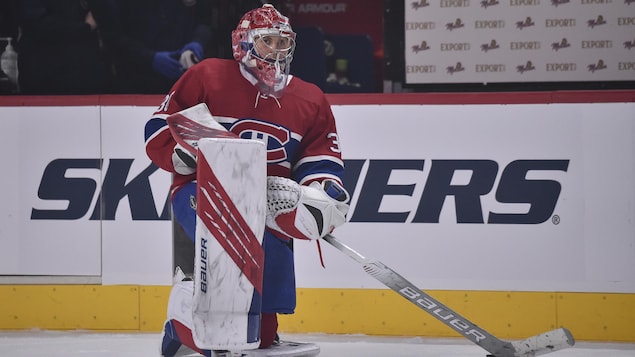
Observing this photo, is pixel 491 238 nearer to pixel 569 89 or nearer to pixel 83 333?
pixel 569 89

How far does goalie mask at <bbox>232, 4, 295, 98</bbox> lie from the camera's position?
3488 millimetres


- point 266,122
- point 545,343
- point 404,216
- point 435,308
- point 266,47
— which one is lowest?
point 545,343

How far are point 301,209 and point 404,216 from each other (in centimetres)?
106

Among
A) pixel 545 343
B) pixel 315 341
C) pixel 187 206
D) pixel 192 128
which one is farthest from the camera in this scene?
pixel 315 341

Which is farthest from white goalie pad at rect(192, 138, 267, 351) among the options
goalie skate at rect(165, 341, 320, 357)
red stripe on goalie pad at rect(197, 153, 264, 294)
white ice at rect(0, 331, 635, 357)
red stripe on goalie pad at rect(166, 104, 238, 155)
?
white ice at rect(0, 331, 635, 357)

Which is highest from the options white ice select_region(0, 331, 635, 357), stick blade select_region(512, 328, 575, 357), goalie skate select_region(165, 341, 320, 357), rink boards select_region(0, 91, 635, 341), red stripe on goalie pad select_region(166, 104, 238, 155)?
red stripe on goalie pad select_region(166, 104, 238, 155)

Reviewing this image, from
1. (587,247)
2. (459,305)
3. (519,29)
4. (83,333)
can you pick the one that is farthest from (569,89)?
(83,333)

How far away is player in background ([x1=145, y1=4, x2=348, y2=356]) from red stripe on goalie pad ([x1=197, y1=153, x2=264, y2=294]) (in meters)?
0.30

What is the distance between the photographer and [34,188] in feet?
14.7

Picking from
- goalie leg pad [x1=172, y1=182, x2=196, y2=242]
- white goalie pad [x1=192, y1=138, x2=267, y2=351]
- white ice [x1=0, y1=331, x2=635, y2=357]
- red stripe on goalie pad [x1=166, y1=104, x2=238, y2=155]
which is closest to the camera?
white goalie pad [x1=192, y1=138, x2=267, y2=351]

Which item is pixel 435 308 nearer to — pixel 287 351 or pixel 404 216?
pixel 287 351

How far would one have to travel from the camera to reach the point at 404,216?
14.2 feet

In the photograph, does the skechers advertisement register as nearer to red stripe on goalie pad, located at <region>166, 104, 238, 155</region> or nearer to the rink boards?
the rink boards

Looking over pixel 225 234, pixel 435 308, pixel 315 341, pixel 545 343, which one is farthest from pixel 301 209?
pixel 315 341
